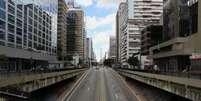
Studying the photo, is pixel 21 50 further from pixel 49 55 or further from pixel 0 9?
pixel 49 55

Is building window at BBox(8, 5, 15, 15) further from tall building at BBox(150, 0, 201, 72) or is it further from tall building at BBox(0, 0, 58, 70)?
tall building at BBox(150, 0, 201, 72)

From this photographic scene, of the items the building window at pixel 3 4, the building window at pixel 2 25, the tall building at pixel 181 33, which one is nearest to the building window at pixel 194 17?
the tall building at pixel 181 33

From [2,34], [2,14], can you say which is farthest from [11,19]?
[2,34]

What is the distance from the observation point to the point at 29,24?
101250 millimetres

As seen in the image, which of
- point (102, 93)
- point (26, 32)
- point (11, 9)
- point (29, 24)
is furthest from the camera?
point (29, 24)

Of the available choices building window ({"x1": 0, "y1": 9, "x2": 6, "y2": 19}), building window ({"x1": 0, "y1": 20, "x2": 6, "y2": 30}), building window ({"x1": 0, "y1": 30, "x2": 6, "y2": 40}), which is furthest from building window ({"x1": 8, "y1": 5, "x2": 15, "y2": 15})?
building window ({"x1": 0, "y1": 30, "x2": 6, "y2": 40})

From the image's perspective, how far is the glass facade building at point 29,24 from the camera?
261 ft

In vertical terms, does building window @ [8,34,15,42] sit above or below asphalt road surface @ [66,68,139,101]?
above

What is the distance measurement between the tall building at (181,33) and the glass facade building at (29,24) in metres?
38.4

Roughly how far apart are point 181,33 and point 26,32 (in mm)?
43967

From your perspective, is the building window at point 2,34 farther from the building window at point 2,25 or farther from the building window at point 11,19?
the building window at point 11,19

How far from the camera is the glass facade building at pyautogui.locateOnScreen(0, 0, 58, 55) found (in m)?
79.7

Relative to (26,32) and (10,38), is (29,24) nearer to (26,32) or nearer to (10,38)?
(26,32)

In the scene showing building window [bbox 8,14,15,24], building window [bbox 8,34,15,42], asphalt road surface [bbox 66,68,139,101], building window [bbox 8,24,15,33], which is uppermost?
building window [bbox 8,14,15,24]
